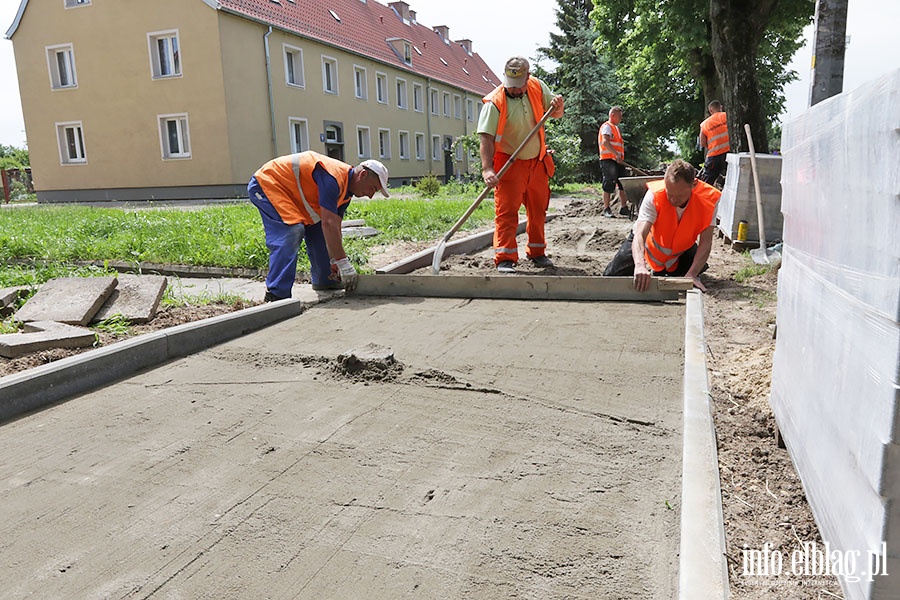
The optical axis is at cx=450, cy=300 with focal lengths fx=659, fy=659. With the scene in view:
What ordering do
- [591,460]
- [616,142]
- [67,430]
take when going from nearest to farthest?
[591,460] < [67,430] < [616,142]

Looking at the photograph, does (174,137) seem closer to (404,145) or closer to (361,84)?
(361,84)

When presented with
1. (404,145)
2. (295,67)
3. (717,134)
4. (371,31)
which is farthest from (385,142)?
(717,134)

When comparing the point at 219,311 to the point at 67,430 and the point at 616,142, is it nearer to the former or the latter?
the point at 67,430

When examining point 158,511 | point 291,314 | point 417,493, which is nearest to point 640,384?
point 417,493

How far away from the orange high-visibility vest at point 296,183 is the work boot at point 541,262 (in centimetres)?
218

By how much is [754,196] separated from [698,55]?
1190 centimetres

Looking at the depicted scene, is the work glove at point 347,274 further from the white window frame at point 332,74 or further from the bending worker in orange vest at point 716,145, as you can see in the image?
the white window frame at point 332,74

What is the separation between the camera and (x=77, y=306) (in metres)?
4.21

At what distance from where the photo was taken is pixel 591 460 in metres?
2.32

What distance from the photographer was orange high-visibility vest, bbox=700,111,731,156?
1116 cm

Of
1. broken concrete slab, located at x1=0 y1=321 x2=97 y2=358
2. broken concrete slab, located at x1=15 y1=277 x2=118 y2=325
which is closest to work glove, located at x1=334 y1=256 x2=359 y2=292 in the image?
broken concrete slab, located at x1=15 y1=277 x2=118 y2=325

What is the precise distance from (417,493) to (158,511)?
812 mm

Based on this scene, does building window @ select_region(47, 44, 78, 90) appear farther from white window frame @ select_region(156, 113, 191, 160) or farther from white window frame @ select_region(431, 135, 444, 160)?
white window frame @ select_region(431, 135, 444, 160)

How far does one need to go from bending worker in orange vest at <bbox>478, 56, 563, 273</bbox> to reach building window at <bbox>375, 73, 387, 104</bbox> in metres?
21.6
